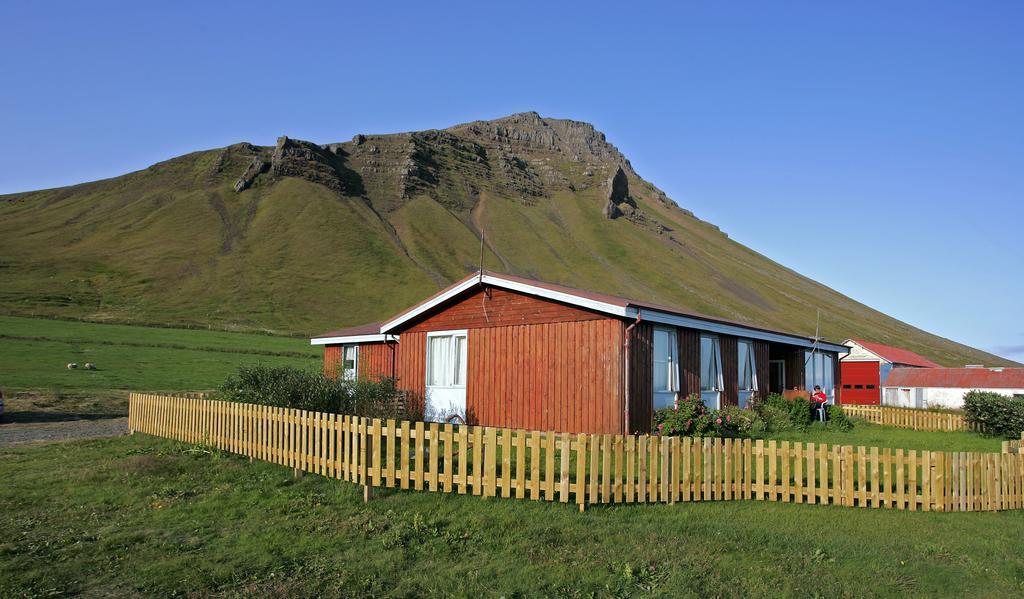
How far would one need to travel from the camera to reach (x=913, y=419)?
24.0 meters

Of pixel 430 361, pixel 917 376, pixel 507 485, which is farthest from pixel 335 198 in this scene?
pixel 507 485

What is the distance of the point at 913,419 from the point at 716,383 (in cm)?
946

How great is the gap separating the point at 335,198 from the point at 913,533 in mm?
139216

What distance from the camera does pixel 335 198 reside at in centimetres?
13988

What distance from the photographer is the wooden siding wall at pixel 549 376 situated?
15.6 meters

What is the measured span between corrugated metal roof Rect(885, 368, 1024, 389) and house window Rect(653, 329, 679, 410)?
37.6m

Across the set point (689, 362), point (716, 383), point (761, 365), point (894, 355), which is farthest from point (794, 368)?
point (894, 355)

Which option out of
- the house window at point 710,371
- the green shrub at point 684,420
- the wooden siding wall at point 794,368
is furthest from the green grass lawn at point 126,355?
the wooden siding wall at point 794,368

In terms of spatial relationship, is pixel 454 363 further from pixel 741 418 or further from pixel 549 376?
pixel 741 418

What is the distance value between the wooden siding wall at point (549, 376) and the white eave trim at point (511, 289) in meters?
0.53

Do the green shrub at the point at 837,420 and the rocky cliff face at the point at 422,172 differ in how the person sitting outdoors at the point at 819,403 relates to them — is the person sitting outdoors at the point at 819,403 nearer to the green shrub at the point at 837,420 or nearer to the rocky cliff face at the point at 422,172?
the green shrub at the point at 837,420

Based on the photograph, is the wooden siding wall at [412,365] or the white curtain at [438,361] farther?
the wooden siding wall at [412,365]

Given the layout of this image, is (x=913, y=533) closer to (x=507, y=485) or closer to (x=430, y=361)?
(x=507, y=485)

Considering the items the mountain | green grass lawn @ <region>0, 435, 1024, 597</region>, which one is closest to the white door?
green grass lawn @ <region>0, 435, 1024, 597</region>
